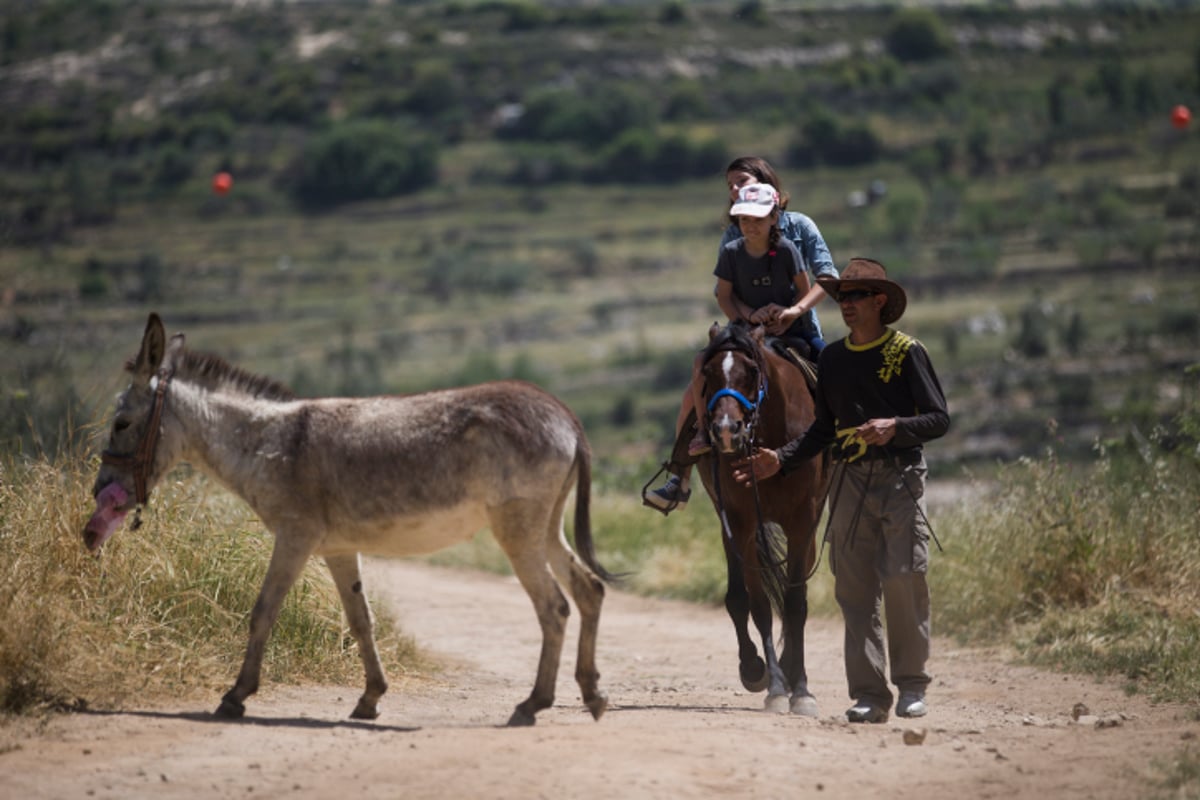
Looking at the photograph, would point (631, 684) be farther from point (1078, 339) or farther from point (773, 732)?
point (1078, 339)

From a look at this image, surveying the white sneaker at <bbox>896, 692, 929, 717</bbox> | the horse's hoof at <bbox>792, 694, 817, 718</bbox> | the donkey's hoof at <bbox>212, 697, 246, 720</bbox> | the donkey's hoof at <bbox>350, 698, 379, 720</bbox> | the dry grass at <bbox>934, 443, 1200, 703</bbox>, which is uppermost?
the donkey's hoof at <bbox>212, 697, 246, 720</bbox>

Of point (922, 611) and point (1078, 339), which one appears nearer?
point (922, 611)

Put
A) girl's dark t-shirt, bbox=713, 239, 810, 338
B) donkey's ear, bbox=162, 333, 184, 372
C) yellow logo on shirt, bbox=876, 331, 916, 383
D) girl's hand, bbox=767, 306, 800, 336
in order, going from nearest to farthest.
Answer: donkey's ear, bbox=162, 333, 184, 372, yellow logo on shirt, bbox=876, 331, 916, 383, girl's hand, bbox=767, 306, 800, 336, girl's dark t-shirt, bbox=713, 239, 810, 338

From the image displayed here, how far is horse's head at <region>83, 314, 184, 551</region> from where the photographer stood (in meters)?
8.67

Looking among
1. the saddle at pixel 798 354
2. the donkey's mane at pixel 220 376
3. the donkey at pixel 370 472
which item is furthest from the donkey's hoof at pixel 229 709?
the saddle at pixel 798 354

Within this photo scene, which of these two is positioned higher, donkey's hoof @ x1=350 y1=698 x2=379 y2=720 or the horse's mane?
the horse's mane

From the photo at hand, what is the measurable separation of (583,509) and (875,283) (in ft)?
6.81

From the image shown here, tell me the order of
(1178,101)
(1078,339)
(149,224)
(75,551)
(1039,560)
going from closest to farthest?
(75,551) → (1039,560) → (1078,339) → (149,224) → (1178,101)

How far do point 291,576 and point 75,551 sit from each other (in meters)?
1.82

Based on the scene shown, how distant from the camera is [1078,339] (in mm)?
62469

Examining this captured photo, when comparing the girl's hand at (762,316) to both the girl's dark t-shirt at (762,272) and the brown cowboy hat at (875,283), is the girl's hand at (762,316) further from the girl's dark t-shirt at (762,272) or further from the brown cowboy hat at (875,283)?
the brown cowboy hat at (875,283)

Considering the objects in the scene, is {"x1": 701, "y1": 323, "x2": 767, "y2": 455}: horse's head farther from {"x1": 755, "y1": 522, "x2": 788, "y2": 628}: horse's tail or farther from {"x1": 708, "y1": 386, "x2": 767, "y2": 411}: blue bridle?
{"x1": 755, "y1": 522, "x2": 788, "y2": 628}: horse's tail

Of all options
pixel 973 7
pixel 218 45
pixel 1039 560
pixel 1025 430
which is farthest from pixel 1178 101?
pixel 1039 560

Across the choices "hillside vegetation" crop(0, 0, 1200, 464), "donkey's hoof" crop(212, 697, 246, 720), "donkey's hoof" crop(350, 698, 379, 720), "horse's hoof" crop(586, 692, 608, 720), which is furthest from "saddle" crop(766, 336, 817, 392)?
"hillside vegetation" crop(0, 0, 1200, 464)
